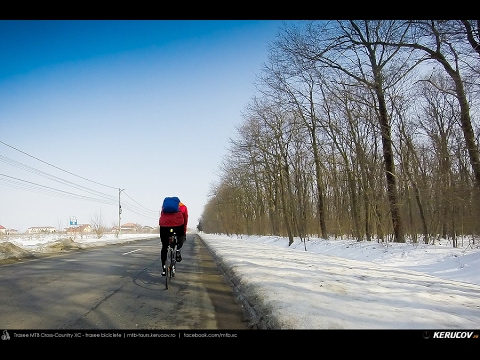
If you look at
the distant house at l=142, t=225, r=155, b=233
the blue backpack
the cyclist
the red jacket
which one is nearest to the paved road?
the cyclist

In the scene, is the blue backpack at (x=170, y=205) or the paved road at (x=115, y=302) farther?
the blue backpack at (x=170, y=205)

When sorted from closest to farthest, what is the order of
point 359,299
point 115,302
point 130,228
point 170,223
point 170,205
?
point 359,299
point 115,302
point 170,205
point 170,223
point 130,228

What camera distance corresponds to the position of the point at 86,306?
4945mm

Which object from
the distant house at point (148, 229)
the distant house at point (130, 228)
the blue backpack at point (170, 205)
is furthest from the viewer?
the distant house at point (148, 229)

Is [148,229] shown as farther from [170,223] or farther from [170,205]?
[170,205]

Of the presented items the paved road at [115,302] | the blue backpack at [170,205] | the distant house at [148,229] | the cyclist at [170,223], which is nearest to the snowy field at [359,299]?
the paved road at [115,302]

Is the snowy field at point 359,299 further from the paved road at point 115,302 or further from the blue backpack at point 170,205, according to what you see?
the blue backpack at point 170,205

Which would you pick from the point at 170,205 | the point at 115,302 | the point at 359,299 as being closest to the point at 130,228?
the point at 170,205

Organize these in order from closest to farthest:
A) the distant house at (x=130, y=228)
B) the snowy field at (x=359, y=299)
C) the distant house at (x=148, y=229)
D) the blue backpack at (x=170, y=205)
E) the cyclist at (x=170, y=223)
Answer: the snowy field at (x=359, y=299)
the blue backpack at (x=170, y=205)
the cyclist at (x=170, y=223)
the distant house at (x=130, y=228)
the distant house at (x=148, y=229)

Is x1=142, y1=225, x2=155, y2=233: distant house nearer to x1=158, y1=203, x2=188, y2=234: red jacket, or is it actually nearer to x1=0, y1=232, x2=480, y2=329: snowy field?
x1=158, y1=203, x2=188, y2=234: red jacket
